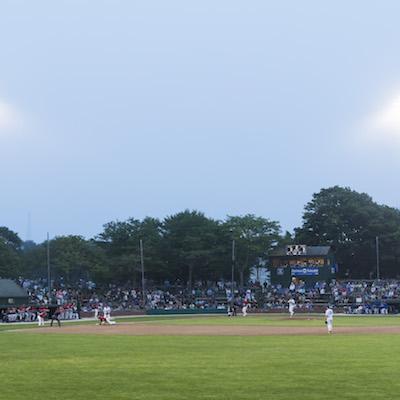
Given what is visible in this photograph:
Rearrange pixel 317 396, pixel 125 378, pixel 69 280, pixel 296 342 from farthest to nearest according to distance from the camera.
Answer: pixel 69 280, pixel 296 342, pixel 125 378, pixel 317 396

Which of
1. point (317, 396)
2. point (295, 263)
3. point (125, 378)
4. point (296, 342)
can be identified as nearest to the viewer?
point (317, 396)

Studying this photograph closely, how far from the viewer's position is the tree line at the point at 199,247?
102 meters

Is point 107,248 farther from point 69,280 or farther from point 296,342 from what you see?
point 296,342

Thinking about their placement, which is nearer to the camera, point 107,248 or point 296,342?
point 296,342

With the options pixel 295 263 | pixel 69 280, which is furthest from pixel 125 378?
pixel 69 280

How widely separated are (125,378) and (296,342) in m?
14.1

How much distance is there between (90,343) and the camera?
32.4 metres

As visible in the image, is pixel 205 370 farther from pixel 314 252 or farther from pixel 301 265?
pixel 314 252

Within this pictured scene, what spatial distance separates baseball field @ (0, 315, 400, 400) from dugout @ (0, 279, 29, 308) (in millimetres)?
45958

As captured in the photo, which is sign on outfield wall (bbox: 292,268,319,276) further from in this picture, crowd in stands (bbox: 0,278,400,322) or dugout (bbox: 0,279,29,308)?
dugout (bbox: 0,279,29,308)

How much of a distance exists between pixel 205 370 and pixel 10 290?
61.5m

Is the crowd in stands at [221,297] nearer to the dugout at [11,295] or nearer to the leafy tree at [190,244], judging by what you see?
the dugout at [11,295]

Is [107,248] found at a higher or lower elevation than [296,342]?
higher

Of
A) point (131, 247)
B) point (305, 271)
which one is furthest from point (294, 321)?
point (131, 247)
